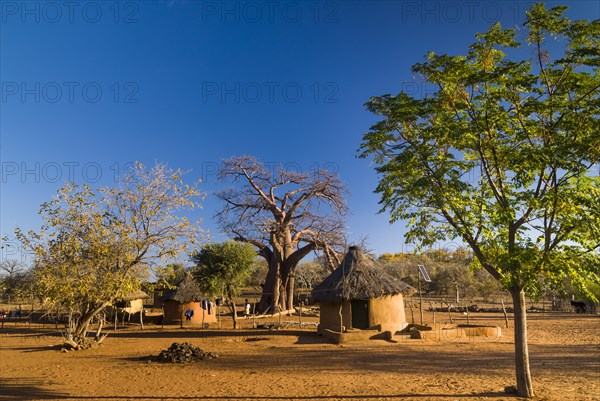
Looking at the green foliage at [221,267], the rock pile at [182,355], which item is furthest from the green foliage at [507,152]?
the green foliage at [221,267]

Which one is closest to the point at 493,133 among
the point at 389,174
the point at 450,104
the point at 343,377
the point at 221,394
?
the point at 450,104

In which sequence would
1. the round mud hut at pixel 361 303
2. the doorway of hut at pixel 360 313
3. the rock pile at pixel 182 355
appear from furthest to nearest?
the doorway of hut at pixel 360 313 < the round mud hut at pixel 361 303 < the rock pile at pixel 182 355

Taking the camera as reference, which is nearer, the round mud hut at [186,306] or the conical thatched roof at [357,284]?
the conical thatched roof at [357,284]

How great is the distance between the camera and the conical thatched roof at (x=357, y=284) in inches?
728

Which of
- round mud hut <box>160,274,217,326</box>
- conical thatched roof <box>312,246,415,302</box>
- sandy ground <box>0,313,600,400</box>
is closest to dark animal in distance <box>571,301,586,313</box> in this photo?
sandy ground <box>0,313,600,400</box>

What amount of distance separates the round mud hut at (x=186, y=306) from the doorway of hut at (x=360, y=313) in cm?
991

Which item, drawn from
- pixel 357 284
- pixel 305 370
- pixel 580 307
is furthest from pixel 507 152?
pixel 580 307

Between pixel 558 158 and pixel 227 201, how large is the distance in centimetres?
2563

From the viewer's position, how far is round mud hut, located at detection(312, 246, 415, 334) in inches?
727

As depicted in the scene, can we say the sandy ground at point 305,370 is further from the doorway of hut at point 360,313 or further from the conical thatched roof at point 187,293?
the conical thatched roof at point 187,293

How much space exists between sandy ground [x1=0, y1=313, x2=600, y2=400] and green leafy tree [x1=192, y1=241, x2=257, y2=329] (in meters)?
6.87

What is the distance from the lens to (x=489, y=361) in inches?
479

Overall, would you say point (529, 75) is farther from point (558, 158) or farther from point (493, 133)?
point (558, 158)

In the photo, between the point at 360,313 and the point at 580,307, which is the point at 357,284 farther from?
the point at 580,307
